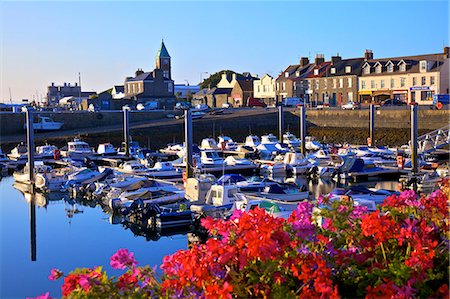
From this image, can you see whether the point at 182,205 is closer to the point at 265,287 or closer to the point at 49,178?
the point at 49,178

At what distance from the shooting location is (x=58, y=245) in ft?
68.9

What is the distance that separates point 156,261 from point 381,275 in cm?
1320

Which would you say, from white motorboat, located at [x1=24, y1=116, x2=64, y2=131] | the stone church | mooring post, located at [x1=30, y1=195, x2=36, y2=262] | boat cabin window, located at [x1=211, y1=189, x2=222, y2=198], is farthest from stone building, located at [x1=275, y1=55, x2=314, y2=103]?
boat cabin window, located at [x1=211, y1=189, x2=222, y2=198]

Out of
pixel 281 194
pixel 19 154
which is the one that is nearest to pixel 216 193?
pixel 281 194

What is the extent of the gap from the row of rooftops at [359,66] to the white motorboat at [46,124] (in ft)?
115

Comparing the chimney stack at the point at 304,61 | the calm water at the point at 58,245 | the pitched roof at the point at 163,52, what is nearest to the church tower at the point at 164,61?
the pitched roof at the point at 163,52

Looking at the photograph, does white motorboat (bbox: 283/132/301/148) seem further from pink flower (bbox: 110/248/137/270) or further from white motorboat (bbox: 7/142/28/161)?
pink flower (bbox: 110/248/137/270)

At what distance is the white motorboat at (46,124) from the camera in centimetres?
5953

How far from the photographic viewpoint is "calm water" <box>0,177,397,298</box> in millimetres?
16875

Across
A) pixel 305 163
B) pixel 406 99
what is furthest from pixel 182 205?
pixel 406 99

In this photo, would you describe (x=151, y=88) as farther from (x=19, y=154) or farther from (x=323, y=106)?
(x=19, y=154)

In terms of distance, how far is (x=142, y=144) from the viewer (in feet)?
183

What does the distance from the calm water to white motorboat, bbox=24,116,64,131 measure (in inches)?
1257

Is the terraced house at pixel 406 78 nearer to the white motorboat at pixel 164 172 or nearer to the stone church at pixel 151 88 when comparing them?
the stone church at pixel 151 88
